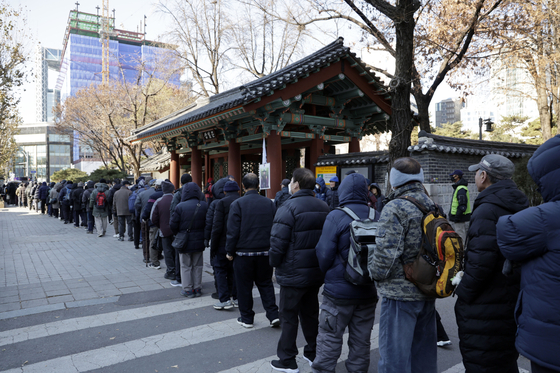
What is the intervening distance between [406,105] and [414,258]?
5167 millimetres

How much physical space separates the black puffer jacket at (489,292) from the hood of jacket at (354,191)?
925 millimetres

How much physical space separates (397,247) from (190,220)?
12.9 ft

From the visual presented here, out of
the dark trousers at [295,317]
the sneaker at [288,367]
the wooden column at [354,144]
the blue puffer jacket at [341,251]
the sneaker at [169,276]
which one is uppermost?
the wooden column at [354,144]

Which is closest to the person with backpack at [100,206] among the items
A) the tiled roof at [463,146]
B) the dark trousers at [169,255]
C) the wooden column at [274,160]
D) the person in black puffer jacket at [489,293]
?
the wooden column at [274,160]

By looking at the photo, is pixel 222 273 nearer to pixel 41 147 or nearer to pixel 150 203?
pixel 150 203

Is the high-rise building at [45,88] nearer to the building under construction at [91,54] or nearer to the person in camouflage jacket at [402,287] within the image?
the building under construction at [91,54]

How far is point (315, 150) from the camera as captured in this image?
12.3 metres

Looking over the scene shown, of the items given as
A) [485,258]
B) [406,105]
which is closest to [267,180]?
[406,105]

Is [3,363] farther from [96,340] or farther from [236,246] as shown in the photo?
[236,246]

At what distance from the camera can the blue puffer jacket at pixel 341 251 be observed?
3078mm

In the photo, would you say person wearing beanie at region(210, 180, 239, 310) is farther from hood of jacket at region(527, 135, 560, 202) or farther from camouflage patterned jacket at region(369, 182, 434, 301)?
hood of jacket at region(527, 135, 560, 202)

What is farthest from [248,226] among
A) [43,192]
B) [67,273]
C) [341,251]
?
[43,192]

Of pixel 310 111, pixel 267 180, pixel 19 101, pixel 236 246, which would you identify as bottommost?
pixel 236 246

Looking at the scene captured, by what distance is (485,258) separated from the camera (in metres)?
2.46
